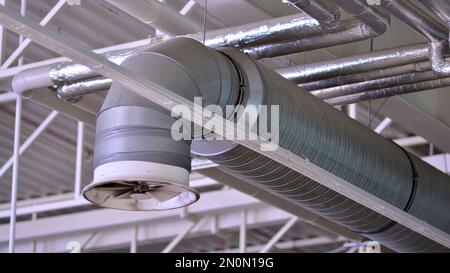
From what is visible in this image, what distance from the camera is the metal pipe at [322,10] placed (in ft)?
27.4

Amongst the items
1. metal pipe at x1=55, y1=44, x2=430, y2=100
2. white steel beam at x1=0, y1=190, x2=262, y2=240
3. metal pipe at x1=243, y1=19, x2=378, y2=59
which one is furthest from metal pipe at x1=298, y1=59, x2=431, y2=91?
white steel beam at x1=0, y1=190, x2=262, y2=240

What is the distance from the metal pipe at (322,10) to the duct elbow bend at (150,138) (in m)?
0.78

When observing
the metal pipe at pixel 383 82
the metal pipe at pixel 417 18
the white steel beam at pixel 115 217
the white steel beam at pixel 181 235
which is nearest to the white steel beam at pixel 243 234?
the white steel beam at pixel 115 217

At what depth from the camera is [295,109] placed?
8.69 meters

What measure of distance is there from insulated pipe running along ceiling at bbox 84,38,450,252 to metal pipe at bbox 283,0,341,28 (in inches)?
21.6

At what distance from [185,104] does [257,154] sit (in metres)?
1.39

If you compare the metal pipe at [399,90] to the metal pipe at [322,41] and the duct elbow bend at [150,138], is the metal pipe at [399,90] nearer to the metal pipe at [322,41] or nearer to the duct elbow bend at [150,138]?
the metal pipe at [322,41]

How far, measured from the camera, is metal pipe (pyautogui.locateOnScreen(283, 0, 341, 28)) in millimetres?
8363

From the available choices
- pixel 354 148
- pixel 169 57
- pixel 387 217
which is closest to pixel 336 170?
pixel 354 148

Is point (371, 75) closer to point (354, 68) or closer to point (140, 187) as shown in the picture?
point (354, 68)

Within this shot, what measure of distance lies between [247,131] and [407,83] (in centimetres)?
264

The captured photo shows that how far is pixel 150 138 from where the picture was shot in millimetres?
7594

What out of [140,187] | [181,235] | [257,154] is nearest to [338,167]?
[257,154]
